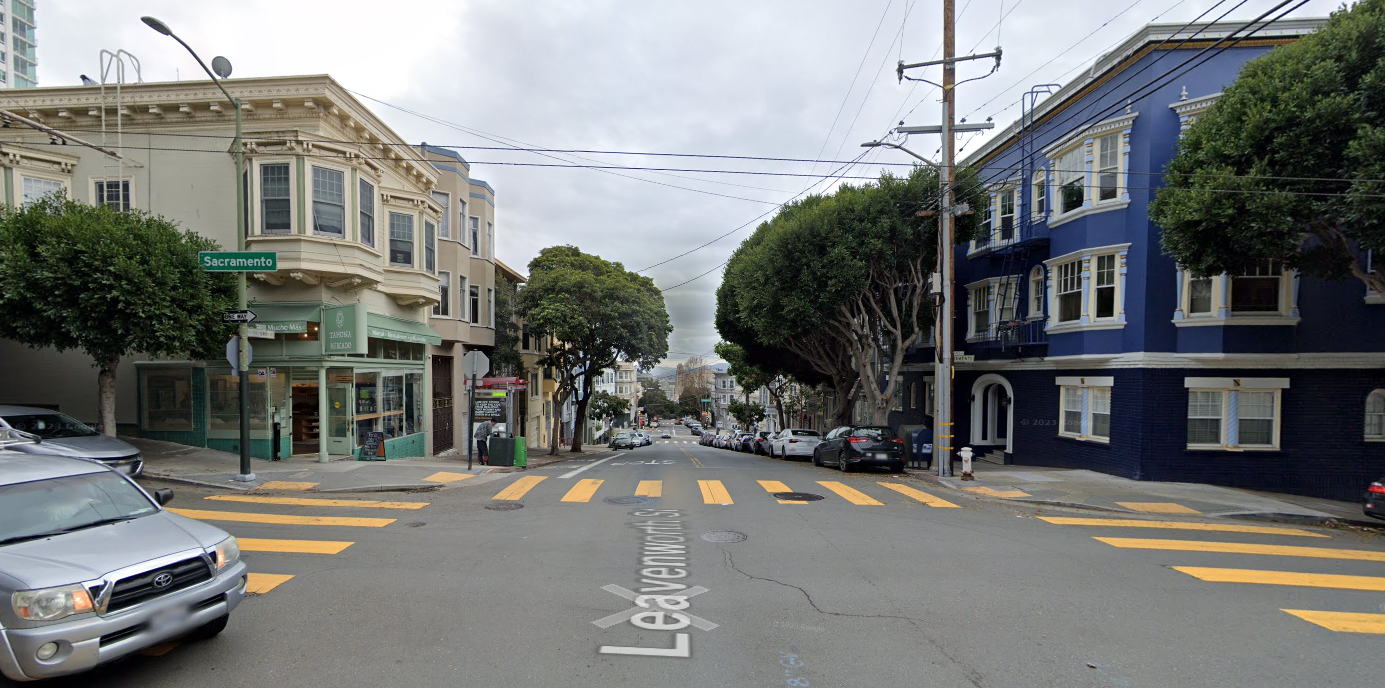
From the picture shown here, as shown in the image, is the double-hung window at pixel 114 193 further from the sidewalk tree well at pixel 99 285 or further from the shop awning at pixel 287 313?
the shop awning at pixel 287 313

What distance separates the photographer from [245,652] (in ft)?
15.9

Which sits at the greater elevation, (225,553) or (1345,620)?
(225,553)

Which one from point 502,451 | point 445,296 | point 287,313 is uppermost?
point 445,296

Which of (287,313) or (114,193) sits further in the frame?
(114,193)

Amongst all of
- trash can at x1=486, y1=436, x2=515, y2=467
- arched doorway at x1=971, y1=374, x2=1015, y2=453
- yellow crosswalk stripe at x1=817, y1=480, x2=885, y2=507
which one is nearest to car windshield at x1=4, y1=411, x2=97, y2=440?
trash can at x1=486, y1=436, x2=515, y2=467

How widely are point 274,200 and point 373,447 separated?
6.70 m

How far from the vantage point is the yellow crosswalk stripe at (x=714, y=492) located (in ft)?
37.3

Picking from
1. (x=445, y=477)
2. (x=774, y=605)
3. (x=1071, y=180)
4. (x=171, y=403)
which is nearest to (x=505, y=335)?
(x=171, y=403)

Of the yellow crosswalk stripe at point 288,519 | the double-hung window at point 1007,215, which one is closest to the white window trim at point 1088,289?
the double-hung window at point 1007,215

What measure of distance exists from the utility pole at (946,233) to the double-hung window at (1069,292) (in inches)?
163

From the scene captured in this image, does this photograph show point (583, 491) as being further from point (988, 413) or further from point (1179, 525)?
point (988, 413)

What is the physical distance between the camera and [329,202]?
15867 millimetres

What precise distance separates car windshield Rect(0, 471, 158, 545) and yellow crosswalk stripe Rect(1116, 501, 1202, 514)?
552 inches

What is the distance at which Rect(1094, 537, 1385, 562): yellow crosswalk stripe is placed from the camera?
27.2 feet
